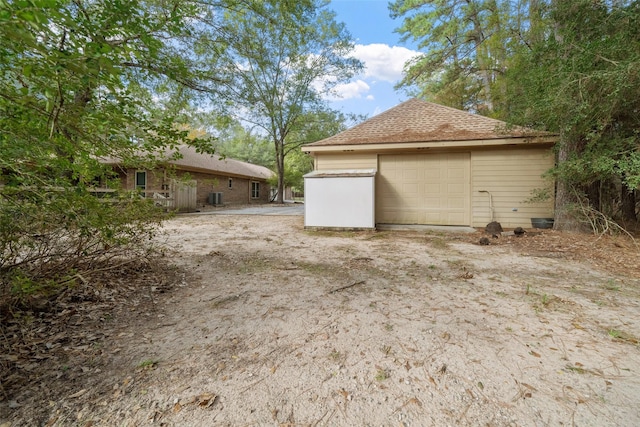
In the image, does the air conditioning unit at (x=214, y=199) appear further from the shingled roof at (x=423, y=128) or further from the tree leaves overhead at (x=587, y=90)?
the tree leaves overhead at (x=587, y=90)

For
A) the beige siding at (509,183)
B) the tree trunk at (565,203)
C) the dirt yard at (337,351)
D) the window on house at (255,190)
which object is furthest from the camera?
the window on house at (255,190)

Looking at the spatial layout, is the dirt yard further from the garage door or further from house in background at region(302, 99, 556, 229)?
the garage door

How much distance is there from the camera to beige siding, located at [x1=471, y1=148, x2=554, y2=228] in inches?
288

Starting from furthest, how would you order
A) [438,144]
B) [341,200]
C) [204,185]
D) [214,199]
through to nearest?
1. [214,199]
2. [204,185]
3. [341,200]
4. [438,144]

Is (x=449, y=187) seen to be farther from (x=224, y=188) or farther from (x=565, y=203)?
(x=224, y=188)

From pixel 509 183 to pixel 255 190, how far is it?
65.9 feet

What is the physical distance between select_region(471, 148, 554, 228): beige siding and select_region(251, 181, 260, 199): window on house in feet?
62.1

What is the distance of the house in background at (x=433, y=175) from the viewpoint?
24.1 ft

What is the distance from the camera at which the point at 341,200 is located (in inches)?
303

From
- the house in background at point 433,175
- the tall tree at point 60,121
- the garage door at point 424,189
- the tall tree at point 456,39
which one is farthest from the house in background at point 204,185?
the tall tree at point 456,39

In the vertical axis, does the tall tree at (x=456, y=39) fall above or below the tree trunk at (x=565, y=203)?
above

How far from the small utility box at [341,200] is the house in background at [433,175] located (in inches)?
1.1

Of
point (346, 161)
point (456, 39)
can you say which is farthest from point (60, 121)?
point (456, 39)

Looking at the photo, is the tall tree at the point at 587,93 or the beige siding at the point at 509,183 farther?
the beige siding at the point at 509,183
